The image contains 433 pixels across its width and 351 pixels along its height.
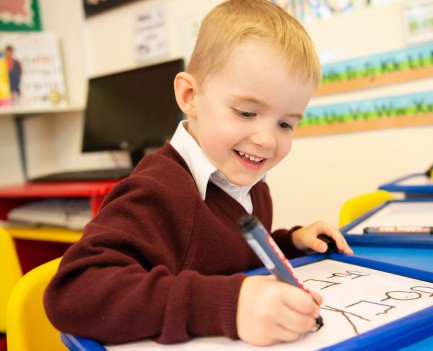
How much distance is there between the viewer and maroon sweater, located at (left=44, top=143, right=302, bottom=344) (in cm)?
42

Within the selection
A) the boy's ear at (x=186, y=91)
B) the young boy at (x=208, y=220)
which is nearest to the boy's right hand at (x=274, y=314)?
the young boy at (x=208, y=220)

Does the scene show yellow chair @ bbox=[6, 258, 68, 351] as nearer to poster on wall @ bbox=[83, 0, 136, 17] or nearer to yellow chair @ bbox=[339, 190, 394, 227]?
yellow chair @ bbox=[339, 190, 394, 227]

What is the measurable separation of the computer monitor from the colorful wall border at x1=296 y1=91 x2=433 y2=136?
51cm

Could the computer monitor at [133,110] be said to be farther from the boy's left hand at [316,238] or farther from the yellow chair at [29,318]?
the yellow chair at [29,318]

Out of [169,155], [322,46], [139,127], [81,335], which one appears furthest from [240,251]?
[139,127]

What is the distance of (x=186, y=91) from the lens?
2.26 ft

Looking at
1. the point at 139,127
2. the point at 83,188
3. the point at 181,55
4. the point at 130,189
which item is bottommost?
the point at 83,188

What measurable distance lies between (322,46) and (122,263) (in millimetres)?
1267

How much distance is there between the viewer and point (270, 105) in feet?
1.88

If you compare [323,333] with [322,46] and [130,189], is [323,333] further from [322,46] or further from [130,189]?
[322,46]

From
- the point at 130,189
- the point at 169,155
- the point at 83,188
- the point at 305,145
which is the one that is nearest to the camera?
the point at 130,189

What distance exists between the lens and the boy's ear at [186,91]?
2.23 feet

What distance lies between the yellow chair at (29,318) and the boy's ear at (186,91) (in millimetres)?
314

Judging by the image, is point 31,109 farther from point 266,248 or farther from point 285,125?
point 266,248
